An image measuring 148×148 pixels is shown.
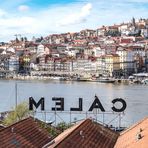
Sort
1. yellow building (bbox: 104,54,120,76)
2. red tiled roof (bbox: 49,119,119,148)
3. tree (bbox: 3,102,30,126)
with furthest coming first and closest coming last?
yellow building (bbox: 104,54,120,76) → tree (bbox: 3,102,30,126) → red tiled roof (bbox: 49,119,119,148)

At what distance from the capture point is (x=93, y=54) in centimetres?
7762

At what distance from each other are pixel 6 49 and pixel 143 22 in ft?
80.4

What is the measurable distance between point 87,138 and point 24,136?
3.11ft

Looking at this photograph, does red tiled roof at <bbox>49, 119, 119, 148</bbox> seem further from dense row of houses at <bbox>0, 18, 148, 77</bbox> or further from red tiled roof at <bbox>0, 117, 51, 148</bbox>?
dense row of houses at <bbox>0, 18, 148, 77</bbox>

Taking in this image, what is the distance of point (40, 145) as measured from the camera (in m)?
8.66

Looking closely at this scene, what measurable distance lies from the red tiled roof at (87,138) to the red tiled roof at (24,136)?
0.97ft

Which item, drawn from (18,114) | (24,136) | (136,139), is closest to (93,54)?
(18,114)

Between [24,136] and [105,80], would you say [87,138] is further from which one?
[105,80]

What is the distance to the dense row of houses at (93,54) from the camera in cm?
6906

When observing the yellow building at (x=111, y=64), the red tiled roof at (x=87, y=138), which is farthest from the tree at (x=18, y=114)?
the yellow building at (x=111, y=64)

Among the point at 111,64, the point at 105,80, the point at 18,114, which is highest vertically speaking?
the point at 111,64

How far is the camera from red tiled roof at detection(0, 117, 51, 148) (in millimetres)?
8045

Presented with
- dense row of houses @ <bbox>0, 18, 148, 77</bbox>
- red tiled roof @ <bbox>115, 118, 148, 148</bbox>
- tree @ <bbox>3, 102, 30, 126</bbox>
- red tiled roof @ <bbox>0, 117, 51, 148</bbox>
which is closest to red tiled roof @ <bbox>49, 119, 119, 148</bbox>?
red tiled roof @ <bbox>115, 118, 148, 148</bbox>

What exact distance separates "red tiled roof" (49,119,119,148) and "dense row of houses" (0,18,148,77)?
189ft
